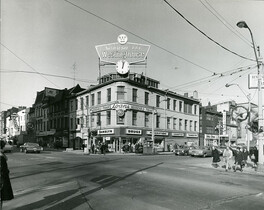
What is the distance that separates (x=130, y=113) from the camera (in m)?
37.6

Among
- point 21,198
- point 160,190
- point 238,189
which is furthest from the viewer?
point 238,189

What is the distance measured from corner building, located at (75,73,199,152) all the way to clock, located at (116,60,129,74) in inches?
45.6

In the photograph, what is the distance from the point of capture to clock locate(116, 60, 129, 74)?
3775cm

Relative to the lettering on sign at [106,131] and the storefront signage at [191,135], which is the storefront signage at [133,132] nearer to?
the lettering on sign at [106,131]

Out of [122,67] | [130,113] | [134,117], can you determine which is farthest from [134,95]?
[122,67]

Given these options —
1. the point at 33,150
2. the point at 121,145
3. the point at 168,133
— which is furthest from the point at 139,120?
the point at 33,150

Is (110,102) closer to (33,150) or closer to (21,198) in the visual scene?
(33,150)

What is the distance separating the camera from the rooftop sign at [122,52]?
38.5m

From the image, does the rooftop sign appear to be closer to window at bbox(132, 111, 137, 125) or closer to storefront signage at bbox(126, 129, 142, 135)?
window at bbox(132, 111, 137, 125)

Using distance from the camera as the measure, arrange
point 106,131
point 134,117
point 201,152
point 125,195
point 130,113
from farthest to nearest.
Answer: point 134,117
point 106,131
point 130,113
point 201,152
point 125,195

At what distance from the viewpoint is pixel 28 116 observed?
70.3 m

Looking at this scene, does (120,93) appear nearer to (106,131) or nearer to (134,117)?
(134,117)

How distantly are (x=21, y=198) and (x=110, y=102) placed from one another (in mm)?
30241

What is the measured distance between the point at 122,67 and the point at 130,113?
21.4 feet
